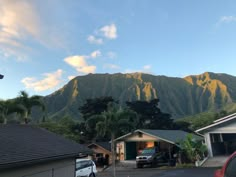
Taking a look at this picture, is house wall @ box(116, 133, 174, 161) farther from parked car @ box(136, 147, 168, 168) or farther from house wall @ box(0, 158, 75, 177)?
house wall @ box(0, 158, 75, 177)

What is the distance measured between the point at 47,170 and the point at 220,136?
78.8ft

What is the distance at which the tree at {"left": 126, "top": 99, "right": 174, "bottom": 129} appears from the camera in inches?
2393

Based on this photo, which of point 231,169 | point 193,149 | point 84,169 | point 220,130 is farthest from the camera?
point 220,130

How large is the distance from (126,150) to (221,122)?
14530 millimetres

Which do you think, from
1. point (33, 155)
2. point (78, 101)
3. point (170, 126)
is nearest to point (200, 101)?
point (78, 101)

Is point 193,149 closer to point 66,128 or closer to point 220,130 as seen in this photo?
point 220,130

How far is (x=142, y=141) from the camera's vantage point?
1449 inches

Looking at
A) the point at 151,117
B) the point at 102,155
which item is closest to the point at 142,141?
the point at 102,155

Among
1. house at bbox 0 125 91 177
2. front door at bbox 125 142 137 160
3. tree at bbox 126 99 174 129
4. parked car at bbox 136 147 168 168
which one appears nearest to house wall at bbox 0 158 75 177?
house at bbox 0 125 91 177

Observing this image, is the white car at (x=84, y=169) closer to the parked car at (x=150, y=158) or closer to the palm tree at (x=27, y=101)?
the palm tree at (x=27, y=101)

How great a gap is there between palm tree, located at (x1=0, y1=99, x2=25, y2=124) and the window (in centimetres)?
2281

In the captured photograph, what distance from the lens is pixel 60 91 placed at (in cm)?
18825

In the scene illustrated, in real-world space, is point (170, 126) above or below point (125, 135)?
above

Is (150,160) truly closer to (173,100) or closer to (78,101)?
(78,101)
